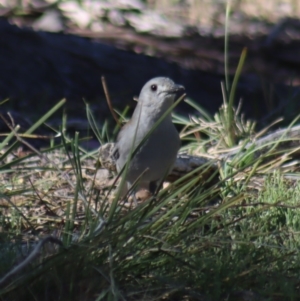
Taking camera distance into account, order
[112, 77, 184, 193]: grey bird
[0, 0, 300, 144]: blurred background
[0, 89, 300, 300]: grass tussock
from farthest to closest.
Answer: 1. [0, 0, 300, 144]: blurred background
2. [112, 77, 184, 193]: grey bird
3. [0, 89, 300, 300]: grass tussock

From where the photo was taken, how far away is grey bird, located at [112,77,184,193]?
5168 mm

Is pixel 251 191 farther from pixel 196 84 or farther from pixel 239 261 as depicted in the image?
pixel 196 84

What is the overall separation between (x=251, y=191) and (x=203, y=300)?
1692 millimetres

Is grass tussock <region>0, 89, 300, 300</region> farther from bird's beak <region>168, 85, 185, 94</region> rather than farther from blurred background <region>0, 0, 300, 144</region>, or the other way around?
blurred background <region>0, 0, 300, 144</region>

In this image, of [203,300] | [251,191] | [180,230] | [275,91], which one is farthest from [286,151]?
[275,91]

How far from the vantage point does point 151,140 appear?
17.1 ft

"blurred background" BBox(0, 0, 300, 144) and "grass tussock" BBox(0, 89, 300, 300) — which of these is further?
"blurred background" BBox(0, 0, 300, 144)

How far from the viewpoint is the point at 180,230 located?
11.6ft

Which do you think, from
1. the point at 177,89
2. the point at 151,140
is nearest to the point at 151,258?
the point at 151,140

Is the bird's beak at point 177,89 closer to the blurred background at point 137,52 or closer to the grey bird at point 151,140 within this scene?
the grey bird at point 151,140

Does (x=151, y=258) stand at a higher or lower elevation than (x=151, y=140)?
higher

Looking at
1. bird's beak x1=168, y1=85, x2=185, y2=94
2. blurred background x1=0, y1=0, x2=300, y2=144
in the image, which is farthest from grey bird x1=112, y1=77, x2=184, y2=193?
blurred background x1=0, y1=0, x2=300, y2=144

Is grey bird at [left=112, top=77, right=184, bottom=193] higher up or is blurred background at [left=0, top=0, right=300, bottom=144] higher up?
grey bird at [left=112, top=77, right=184, bottom=193]

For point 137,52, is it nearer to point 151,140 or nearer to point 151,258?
point 151,140
